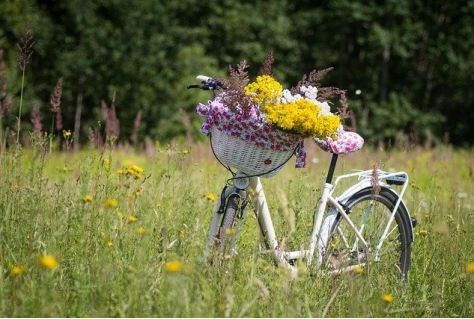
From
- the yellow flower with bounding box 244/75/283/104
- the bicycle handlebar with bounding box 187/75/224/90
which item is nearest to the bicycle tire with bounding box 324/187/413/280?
the yellow flower with bounding box 244/75/283/104

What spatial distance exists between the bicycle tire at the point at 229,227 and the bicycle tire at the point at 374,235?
0.57 meters

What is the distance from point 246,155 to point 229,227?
38 centimetres

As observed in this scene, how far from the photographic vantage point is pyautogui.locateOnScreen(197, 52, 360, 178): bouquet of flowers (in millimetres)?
3643

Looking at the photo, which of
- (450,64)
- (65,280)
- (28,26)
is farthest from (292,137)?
(450,64)

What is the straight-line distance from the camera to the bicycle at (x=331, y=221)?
3.74m

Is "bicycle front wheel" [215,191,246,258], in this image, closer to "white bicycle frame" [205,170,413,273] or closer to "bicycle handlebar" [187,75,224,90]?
"white bicycle frame" [205,170,413,273]

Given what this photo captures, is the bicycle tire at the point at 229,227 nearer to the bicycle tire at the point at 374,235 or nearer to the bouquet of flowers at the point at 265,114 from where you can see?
the bouquet of flowers at the point at 265,114

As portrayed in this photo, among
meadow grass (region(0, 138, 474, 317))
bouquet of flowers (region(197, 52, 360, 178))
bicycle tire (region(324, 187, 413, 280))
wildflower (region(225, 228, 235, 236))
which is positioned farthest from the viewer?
bicycle tire (region(324, 187, 413, 280))

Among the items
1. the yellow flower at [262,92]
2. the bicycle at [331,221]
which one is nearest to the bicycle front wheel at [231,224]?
the bicycle at [331,221]

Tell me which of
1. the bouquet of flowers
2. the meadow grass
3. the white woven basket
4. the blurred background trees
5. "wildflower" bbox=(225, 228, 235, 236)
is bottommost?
the meadow grass

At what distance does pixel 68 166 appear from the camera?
5203 millimetres

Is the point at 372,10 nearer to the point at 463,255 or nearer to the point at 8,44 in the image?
the point at 8,44

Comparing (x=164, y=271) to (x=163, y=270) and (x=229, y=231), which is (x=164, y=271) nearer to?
(x=163, y=270)

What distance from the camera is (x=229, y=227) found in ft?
12.3
